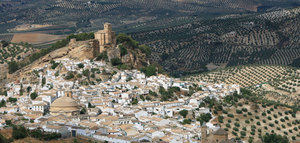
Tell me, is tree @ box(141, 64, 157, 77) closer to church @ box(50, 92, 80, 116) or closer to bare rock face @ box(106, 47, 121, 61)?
bare rock face @ box(106, 47, 121, 61)

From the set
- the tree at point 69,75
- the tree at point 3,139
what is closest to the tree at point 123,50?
the tree at point 69,75

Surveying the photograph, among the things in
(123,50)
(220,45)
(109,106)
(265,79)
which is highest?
(220,45)

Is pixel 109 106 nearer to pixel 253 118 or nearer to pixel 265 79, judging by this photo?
pixel 253 118

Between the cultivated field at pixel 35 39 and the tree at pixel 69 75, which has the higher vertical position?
the cultivated field at pixel 35 39

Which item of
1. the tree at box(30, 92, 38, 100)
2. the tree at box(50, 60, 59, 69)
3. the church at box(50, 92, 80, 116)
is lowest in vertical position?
the church at box(50, 92, 80, 116)

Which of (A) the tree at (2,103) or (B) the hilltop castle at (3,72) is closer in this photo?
(A) the tree at (2,103)

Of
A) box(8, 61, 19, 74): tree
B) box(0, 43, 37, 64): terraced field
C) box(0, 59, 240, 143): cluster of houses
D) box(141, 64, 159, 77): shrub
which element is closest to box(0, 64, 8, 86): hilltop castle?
Result: box(8, 61, 19, 74): tree

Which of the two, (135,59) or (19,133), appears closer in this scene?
(19,133)

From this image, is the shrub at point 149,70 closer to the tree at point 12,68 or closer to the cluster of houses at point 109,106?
the cluster of houses at point 109,106

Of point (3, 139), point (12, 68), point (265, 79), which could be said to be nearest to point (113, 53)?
point (12, 68)
